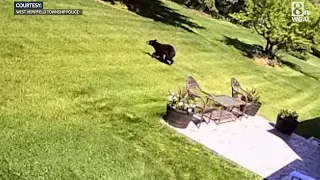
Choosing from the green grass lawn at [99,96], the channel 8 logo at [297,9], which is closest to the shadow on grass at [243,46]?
the channel 8 logo at [297,9]

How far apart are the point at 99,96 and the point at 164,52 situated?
4.75 metres

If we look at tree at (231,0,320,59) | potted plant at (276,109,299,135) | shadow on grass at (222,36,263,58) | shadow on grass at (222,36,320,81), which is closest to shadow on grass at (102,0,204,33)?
shadow on grass at (222,36,263,58)

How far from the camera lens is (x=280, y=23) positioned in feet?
63.8

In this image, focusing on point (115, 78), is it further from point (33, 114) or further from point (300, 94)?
point (300, 94)

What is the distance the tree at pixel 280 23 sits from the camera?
1944 centimetres

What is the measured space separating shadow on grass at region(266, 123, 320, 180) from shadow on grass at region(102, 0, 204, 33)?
10.8m

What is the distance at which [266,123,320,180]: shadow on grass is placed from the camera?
8101 millimetres

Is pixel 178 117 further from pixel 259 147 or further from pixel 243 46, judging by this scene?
pixel 243 46

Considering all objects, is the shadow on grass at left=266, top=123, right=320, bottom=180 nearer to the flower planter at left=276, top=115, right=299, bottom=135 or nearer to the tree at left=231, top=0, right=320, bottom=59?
the flower planter at left=276, top=115, right=299, bottom=135

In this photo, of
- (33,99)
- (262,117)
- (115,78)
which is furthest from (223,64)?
(33,99)

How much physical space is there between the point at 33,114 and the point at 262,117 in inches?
264

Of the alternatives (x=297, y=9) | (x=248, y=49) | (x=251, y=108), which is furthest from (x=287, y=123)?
(x=248, y=49)

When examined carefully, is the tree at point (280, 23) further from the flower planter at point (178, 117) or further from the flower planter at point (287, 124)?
the flower planter at point (178, 117)

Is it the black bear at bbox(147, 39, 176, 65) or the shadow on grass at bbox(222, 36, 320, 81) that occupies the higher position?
the black bear at bbox(147, 39, 176, 65)
